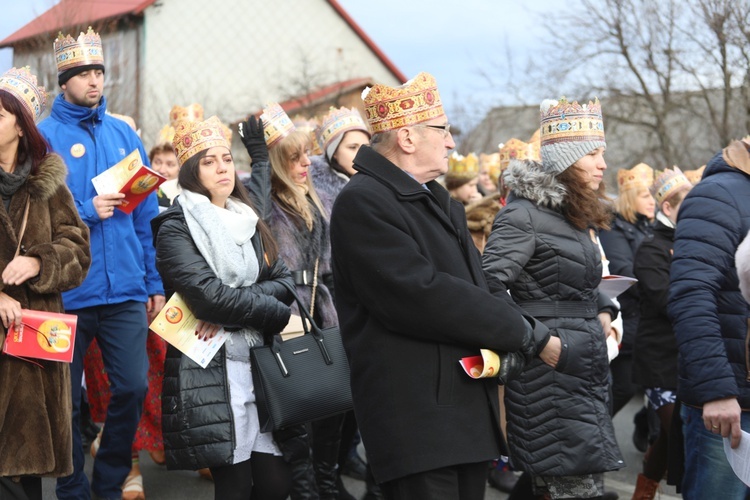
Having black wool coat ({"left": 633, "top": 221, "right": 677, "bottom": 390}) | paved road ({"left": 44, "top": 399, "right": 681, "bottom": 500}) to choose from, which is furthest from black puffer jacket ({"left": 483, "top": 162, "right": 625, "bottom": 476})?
paved road ({"left": 44, "top": 399, "right": 681, "bottom": 500})

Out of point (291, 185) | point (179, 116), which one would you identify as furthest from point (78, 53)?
point (179, 116)

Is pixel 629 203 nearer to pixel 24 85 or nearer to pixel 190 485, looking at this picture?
pixel 190 485

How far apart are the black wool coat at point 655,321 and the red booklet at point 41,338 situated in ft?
12.0

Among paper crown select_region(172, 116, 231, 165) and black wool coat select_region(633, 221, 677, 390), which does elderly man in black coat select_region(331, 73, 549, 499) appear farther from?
black wool coat select_region(633, 221, 677, 390)

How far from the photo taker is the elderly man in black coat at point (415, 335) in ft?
11.2

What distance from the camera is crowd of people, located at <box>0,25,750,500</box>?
11.4 ft

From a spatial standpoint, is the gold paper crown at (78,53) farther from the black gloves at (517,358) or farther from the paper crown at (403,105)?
the black gloves at (517,358)

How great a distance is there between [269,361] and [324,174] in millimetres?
2259

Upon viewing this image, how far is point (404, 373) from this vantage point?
346 centimetres

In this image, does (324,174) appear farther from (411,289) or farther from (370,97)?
(411,289)

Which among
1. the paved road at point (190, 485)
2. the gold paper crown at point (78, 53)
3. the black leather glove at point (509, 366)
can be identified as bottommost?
the paved road at point (190, 485)

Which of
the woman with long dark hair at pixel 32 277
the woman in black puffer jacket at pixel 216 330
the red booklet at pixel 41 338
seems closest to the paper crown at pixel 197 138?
the woman in black puffer jacket at pixel 216 330

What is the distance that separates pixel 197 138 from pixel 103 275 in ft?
3.39

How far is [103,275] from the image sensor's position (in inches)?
230
